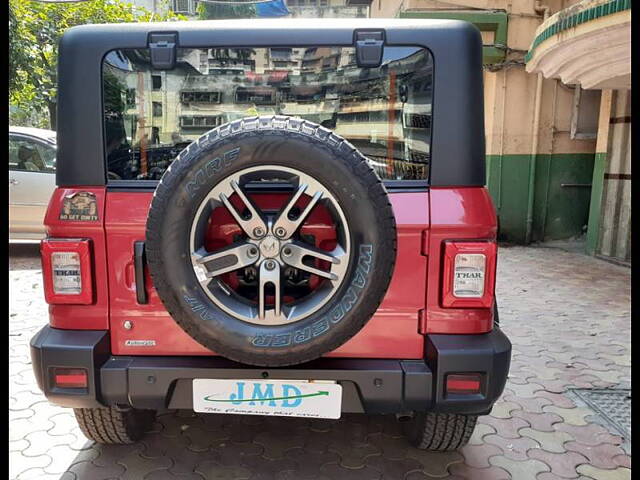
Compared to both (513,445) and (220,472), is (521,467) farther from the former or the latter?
(220,472)

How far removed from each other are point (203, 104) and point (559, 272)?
226 inches

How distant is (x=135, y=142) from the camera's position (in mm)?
2148

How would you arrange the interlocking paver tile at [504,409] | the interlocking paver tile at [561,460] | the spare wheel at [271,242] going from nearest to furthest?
the spare wheel at [271,242], the interlocking paver tile at [561,460], the interlocking paver tile at [504,409]

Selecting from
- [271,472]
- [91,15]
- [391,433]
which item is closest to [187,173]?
[271,472]

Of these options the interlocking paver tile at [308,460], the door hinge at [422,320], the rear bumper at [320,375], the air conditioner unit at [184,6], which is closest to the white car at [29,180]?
the rear bumper at [320,375]

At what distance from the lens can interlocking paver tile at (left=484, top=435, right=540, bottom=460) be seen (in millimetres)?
2594

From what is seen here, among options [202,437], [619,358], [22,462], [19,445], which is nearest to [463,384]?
[202,437]

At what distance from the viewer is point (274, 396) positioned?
6.50 feet

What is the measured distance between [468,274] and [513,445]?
1.20 meters

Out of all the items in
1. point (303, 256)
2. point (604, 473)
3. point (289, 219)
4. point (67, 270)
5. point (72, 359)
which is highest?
point (289, 219)

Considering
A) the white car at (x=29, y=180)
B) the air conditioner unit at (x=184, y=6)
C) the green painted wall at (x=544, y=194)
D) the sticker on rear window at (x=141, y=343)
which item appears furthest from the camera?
the air conditioner unit at (x=184, y=6)

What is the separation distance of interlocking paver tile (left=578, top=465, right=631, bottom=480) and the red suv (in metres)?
0.88

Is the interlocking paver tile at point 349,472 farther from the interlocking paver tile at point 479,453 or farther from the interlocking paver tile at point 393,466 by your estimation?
the interlocking paver tile at point 479,453

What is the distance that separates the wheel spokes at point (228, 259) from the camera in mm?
1830
